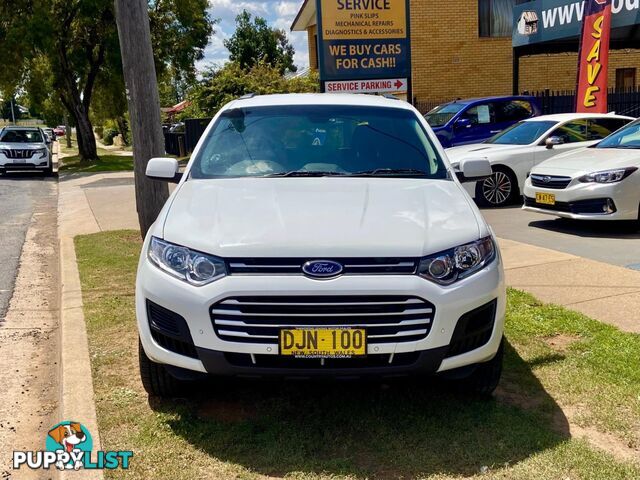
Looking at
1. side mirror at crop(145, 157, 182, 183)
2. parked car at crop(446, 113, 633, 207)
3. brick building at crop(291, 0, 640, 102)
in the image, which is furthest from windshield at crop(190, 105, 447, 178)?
brick building at crop(291, 0, 640, 102)

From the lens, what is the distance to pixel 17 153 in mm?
21891

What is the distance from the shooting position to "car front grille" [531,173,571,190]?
8.58 meters

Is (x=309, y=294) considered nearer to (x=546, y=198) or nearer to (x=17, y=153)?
(x=546, y=198)

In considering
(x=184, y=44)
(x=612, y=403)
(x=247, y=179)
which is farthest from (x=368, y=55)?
(x=184, y=44)

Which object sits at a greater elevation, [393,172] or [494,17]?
[494,17]

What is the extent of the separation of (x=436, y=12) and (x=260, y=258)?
19.8 meters

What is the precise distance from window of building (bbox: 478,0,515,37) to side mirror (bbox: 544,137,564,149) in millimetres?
11689

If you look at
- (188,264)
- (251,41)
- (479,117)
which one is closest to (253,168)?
(188,264)

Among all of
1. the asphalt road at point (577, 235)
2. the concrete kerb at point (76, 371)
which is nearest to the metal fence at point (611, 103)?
the asphalt road at point (577, 235)

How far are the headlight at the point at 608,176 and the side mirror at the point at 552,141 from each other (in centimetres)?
269

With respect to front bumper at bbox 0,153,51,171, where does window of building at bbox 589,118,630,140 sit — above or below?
above

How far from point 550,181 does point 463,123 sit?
19.8 feet

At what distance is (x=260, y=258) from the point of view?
3127mm

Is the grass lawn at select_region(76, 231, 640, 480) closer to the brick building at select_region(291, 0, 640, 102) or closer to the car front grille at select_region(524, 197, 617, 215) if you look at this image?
the car front grille at select_region(524, 197, 617, 215)
